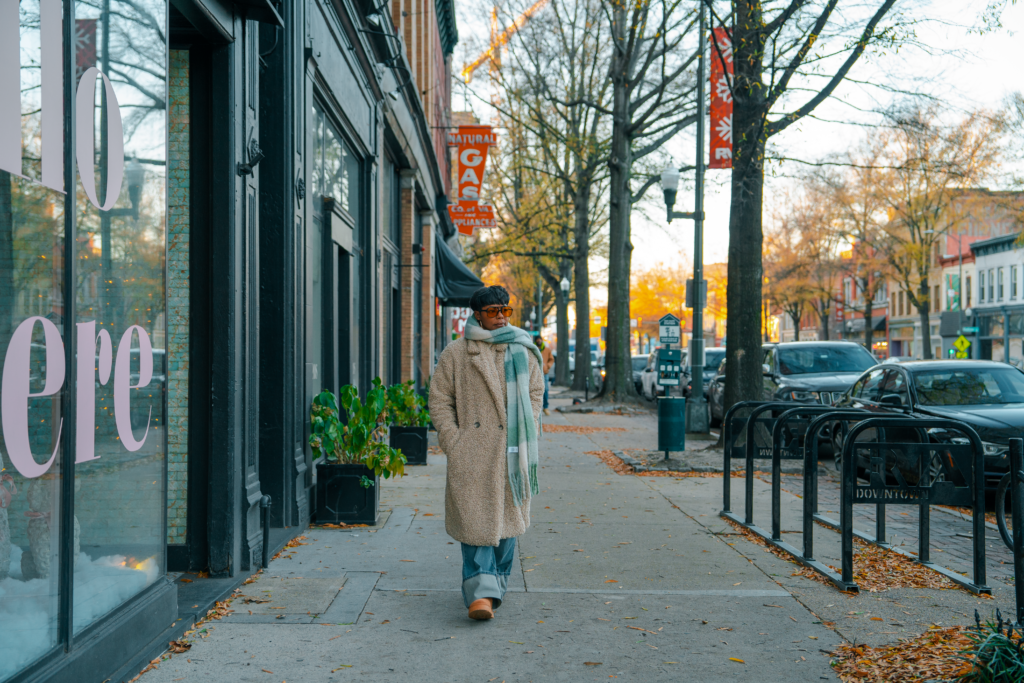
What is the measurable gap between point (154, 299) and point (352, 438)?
2982mm

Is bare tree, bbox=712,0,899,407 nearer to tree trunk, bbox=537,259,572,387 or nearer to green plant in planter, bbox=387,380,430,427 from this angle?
green plant in planter, bbox=387,380,430,427

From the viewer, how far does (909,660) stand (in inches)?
175

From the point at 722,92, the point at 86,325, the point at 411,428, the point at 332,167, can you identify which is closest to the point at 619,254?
the point at 722,92

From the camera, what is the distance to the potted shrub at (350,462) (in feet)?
25.0

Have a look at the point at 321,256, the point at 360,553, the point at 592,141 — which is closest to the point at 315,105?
the point at 321,256

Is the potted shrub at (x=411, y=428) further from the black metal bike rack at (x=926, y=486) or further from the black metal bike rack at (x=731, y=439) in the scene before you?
the black metal bike rack at (x=926, y=486)

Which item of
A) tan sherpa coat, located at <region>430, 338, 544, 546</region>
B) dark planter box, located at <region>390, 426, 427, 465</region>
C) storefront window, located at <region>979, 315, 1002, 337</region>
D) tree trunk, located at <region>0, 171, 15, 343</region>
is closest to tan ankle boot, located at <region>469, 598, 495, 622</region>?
tan sherpa coat, located at <region>430, 338, 544, 546</region>

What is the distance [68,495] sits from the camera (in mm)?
3643

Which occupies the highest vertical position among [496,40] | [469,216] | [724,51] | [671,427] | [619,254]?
[496,40]

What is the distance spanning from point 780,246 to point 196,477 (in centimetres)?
5625

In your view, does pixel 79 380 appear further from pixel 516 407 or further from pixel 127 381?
pixel 516 407

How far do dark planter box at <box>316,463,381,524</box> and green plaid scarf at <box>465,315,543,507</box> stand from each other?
9.02ft

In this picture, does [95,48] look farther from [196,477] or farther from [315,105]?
[315,105]

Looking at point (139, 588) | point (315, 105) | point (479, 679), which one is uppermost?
point (315, 105)
